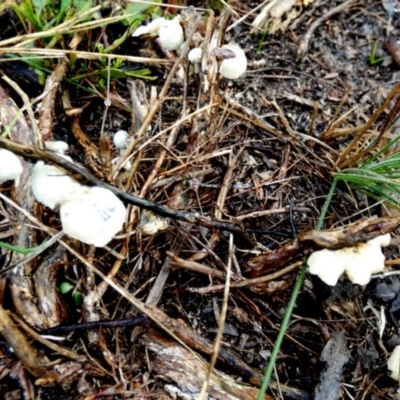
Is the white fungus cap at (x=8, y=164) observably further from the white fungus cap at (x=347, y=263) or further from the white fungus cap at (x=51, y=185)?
the white fungus cap at (x=347, y=263)

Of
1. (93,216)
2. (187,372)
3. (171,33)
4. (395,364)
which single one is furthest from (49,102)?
(395,364)

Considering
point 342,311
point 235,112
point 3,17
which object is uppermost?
point 3,17

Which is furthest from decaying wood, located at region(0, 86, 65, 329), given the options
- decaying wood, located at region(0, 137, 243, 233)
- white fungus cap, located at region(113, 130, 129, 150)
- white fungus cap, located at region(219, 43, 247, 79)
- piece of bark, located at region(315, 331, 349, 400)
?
piece of bark, located at region(315, 331, 349, 400)

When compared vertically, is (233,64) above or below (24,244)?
above

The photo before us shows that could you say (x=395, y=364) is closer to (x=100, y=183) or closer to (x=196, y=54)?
(x=100, y=183)

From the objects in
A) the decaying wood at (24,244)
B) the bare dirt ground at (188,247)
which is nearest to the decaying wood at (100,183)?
the bare dirt ground at (188,247)

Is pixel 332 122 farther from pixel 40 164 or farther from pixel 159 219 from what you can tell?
pixel 40 164

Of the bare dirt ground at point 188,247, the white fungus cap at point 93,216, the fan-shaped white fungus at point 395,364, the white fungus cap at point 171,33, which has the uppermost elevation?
the white fungus cap at point 171,33

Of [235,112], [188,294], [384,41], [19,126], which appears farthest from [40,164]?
[384,41]
